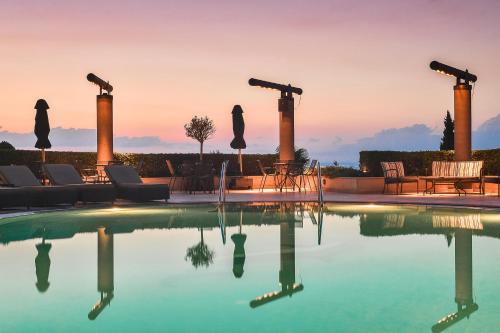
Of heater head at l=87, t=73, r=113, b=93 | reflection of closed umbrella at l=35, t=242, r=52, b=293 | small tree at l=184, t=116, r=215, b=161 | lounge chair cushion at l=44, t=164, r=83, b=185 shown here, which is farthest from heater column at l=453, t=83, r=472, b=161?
reflection of closed umbrella at l=35, t=242, r=52, b=293

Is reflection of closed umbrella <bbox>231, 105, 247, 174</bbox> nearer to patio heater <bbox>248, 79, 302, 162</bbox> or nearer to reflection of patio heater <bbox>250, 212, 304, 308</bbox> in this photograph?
patio heater <bbox>248, 79, 302, 162</bbox>

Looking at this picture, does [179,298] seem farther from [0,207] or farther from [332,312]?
[0,207]

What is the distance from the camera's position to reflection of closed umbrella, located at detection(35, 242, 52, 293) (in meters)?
4.07

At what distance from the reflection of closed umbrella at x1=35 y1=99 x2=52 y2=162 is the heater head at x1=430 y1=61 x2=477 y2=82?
9.62m

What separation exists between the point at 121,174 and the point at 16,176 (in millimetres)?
2247

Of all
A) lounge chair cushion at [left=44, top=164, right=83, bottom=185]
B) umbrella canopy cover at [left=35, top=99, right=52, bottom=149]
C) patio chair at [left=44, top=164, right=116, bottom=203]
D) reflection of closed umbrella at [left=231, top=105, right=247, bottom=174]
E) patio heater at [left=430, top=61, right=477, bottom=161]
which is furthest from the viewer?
reflection of closed umbrella at [left=231, top=105, right=247, bottom=174]

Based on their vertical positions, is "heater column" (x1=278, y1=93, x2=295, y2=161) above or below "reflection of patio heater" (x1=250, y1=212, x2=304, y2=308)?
above

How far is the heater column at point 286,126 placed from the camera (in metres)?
16.2

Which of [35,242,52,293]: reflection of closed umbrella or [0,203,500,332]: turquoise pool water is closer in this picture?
[0,203,500,332]: turquoise pool water

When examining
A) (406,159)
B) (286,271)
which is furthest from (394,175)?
(286,271)

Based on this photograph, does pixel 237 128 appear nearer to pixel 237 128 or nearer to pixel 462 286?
pixel 237 128

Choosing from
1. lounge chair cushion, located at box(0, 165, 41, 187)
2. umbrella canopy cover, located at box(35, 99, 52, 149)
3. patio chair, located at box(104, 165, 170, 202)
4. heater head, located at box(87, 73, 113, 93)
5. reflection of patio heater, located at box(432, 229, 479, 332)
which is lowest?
reflection of patio heater, located at box(432, 229, 479, 332)

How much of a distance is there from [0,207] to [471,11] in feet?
47.3

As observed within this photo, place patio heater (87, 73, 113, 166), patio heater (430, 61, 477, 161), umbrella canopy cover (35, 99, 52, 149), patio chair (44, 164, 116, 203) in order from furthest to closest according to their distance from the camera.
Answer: patio heater (87, 73, 113, 166) < umbrella canopy cover (35, 99, 52, 149) < patio heater (430, 61, 477, 161) < patio chair (44, 164, 116, 203)
